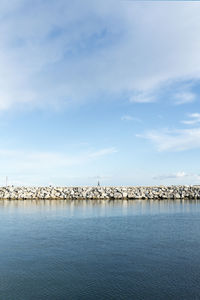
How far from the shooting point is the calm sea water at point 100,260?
47.3 feet

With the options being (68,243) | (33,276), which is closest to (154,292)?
(33,276)

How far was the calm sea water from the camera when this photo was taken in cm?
1441

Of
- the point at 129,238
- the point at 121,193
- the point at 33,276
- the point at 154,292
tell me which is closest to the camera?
the point at 154,292

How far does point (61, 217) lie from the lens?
3806 centimetres

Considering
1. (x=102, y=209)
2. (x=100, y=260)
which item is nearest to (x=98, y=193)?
(x=102, y=209)

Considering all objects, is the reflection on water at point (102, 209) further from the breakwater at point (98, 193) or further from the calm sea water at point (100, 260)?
the breakwater at point (98, 193)

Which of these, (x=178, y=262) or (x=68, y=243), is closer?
(x=178, y=262)

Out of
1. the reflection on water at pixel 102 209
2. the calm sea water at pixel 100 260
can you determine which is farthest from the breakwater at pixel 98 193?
the calm sea water at pixel 100 260

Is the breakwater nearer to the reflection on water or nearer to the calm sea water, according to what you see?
the reflection on water

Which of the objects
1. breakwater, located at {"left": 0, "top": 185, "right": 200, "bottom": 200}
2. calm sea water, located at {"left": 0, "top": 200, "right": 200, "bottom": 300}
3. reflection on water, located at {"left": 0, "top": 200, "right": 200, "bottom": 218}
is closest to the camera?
calm sea water, located at {"left": 0, "top": 200, "right": 200, "bottom": 300}

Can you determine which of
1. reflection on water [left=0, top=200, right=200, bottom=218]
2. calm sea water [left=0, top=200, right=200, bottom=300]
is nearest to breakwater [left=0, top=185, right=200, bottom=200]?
reflection on water [left=0, top=200, right=200, bottom=218]

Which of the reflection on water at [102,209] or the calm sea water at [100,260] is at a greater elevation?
the calm sea water at [100,260]

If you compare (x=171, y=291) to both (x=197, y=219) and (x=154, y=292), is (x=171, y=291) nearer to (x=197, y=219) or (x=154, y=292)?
(x=154, y=292)

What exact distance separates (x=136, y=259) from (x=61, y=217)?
2026 centimetres
